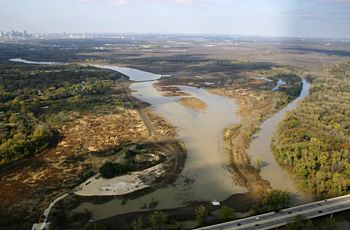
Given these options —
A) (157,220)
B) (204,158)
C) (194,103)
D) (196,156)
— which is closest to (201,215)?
(157,220)

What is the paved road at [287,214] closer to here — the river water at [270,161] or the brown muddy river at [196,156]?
the river water at [270,161]

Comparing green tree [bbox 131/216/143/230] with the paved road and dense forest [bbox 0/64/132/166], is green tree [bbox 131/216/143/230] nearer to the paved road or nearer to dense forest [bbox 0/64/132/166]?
the paved road

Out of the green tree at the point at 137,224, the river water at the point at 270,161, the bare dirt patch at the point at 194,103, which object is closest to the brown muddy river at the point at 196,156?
the bare dirt patch at the point at 194,103

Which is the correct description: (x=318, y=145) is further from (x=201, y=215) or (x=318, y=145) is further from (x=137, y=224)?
(x=137, y=224)

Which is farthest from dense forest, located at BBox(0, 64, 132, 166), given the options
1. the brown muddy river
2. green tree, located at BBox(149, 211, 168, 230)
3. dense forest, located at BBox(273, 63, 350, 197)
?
dense forest, located at BBox(273, 63, 350, 197)

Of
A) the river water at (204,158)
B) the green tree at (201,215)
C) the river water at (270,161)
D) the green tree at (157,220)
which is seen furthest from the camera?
the river water at (270,161)

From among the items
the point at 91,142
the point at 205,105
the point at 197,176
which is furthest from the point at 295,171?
the point at 205,105
